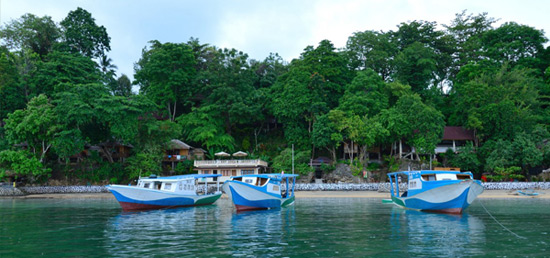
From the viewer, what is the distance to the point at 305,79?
58.8m

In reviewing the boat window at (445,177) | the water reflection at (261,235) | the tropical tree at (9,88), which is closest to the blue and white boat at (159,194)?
the water reflection at (261,235)

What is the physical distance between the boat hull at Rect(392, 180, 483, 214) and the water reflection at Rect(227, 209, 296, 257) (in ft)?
30.4

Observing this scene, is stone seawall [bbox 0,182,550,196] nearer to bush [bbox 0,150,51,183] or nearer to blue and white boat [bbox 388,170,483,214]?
bush [bbox 0,150,51,183]

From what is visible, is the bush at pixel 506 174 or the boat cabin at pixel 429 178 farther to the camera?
the bush at pixel 506 174

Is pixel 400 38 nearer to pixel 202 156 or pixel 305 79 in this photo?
pixel 305 79

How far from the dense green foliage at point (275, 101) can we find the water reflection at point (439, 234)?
28.6 meters

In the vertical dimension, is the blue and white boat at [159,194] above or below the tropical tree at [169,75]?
below

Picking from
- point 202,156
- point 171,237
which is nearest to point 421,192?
point 171,237

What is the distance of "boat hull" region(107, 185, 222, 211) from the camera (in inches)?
1174

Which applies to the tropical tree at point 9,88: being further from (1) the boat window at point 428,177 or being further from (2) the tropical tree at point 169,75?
(1) the boat window at point 428,177

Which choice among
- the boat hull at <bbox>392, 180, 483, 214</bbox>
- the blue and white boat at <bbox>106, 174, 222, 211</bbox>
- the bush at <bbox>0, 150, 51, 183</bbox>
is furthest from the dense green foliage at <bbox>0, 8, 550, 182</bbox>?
the boat hull at <bbox>392, 180, 483, 214</bbox>

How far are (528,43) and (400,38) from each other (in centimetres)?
1966

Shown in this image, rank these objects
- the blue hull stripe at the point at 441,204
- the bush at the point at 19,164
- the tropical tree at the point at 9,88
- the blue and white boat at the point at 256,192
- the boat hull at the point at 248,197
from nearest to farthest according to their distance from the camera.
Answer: the blue hull stripe at the point at 441,204, the boat hull at the point at 248,197, the blue and white boat at the point at 256,192, the bush at the point at 19,164, the tropical tree at the point at 9,88

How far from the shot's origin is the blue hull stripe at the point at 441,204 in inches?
1019
